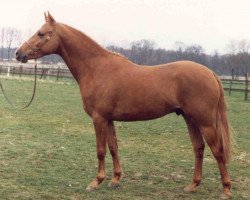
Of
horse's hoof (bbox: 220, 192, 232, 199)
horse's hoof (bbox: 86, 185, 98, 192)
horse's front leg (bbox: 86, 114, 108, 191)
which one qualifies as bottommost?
horse's hoof (bbox: 86, 185, 98, 192)

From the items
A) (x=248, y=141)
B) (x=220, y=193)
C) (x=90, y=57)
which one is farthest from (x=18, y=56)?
(x=248, y=141)

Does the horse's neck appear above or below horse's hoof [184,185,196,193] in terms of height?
above

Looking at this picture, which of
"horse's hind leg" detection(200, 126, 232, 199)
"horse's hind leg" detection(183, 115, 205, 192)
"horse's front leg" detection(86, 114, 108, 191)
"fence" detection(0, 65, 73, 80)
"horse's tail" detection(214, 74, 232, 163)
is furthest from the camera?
"fence" detection(0, 65, 73, 80)

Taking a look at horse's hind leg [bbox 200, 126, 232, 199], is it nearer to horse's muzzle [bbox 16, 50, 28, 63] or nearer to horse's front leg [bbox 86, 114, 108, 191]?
horse's front leg [bbox 86, 114, 108, 191]

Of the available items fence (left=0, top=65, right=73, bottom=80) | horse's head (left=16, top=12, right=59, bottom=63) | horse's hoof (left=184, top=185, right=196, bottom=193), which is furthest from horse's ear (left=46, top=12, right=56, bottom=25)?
fence (left=0, top=65, right=73, bottom=80)

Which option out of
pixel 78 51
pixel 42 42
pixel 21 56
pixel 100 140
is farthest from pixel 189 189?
pixel 21 56

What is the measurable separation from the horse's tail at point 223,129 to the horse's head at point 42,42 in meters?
2.50

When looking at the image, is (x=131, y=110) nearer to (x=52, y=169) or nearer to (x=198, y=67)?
(x=198, y=67)

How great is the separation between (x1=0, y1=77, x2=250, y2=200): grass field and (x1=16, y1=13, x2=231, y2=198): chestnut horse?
0.37 m

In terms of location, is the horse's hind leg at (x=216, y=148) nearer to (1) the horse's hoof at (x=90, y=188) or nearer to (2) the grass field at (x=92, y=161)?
(2) the grass field at (x=92, y=161)

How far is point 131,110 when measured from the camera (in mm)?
5543

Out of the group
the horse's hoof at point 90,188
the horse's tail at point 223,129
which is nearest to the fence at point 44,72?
the horse's hoof at point 90,188

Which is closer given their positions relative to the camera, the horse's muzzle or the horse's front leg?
the horse's front leg

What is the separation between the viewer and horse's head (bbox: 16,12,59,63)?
570cm
